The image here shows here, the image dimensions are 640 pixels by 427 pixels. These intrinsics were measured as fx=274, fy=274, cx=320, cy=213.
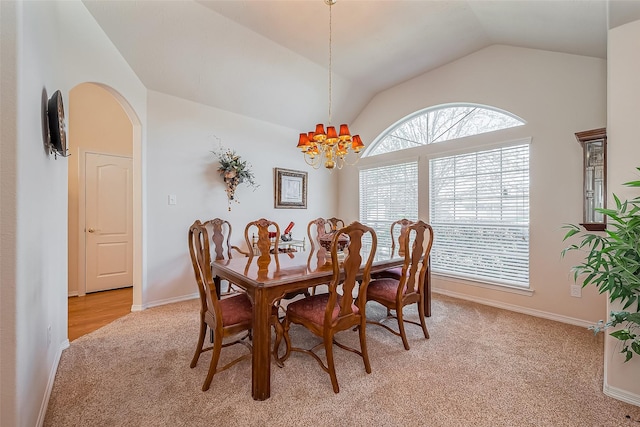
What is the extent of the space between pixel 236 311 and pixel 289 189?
3021 mm

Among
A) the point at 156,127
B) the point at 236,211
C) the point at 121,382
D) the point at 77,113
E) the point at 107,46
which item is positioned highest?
the point at 107,46

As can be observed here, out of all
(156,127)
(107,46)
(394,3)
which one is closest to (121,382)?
(156,127)

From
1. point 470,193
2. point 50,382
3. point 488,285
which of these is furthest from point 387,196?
point 50,382

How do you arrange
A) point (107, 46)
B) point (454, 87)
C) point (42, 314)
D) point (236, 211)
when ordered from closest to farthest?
point (42, 314), point (107, 46), point (454, 87), point (236, 211)

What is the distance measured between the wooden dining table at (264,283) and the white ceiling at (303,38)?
98.5 inches

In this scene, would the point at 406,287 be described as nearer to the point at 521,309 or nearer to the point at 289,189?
the point at 521,309

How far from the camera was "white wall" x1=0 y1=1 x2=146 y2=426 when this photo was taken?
1168 millimetres

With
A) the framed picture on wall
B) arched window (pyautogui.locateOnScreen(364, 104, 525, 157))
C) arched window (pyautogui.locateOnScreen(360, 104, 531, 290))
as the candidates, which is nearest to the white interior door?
the framed picture on wall

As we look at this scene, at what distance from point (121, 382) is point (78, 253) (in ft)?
9.86

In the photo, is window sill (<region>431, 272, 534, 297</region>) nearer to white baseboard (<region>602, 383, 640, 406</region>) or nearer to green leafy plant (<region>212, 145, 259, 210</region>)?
white baseboard (<region>602, 383, 640, 406</region>)

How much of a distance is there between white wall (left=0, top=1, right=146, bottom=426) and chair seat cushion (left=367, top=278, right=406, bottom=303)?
2.28m

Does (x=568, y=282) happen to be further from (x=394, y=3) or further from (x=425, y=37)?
(x=394, y=3)

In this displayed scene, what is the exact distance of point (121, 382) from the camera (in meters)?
1.89

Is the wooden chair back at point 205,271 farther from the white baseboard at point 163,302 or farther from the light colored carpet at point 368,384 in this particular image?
the white baseboard at point 163,302
